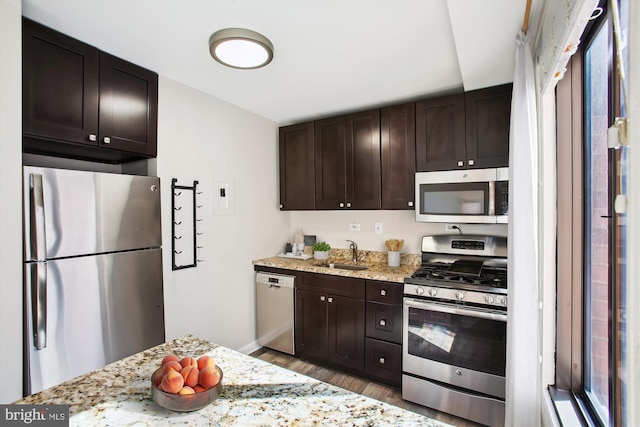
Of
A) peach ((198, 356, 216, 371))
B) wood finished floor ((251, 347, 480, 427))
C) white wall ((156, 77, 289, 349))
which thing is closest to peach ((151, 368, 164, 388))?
peach ((198, 356, 216, 371))

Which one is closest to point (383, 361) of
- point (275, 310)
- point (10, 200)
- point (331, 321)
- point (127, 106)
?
point (331, 321)

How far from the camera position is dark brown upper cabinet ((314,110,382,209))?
288cm

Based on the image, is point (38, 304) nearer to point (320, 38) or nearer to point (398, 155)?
point (320, 38)

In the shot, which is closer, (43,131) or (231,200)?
(43,131)

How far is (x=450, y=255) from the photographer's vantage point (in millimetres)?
2725

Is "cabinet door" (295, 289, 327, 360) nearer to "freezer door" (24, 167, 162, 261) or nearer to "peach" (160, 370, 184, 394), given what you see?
"freezer door" (24, 167, 162, 261)

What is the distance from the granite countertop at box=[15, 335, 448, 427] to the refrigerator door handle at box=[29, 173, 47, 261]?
92 cm

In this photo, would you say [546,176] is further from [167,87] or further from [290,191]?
[167,87]

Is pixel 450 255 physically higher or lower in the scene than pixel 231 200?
lower

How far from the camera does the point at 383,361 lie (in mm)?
2496

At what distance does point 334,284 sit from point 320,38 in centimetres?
194

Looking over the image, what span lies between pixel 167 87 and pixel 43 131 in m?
0.92

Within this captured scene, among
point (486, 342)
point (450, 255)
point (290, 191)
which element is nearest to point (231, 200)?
point (290, 191)

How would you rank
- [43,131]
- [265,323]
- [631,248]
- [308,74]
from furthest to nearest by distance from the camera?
[265,323]
[308,74]
[43,131]
[631,248]
